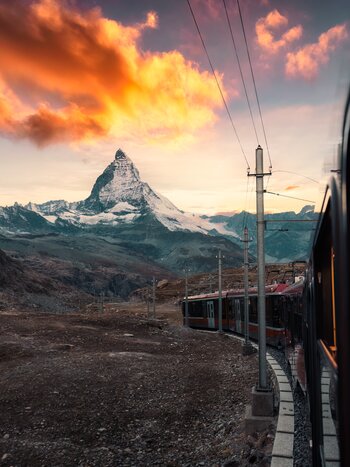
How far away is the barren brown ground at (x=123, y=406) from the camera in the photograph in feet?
34.0

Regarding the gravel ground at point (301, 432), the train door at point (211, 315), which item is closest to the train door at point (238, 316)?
the train door at point (211, 315)

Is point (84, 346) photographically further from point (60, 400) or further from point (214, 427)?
point (214, 427)

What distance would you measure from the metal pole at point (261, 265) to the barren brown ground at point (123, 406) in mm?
1537

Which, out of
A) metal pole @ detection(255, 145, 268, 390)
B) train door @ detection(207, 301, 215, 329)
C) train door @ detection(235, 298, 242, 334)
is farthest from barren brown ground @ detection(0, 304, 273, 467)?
train door @ detection(207, 301, 215, 329)

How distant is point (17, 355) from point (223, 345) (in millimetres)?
Answer: 11565

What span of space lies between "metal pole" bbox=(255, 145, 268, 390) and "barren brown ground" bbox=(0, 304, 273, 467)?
1.54 m

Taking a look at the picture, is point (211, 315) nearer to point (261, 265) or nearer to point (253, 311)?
point (253, 311)

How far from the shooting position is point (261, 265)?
11.2m

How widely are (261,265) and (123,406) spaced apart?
20.6ft

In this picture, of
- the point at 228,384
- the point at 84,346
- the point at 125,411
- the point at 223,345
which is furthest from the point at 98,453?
the point at 223,345

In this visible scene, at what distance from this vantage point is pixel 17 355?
2086 cm

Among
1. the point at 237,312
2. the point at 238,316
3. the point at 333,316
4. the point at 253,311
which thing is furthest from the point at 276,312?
the point at 333,316

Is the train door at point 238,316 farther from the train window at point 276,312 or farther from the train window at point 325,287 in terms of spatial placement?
the train window at point 325,287

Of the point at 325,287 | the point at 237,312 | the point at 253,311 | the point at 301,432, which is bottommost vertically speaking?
the point at 301,432
